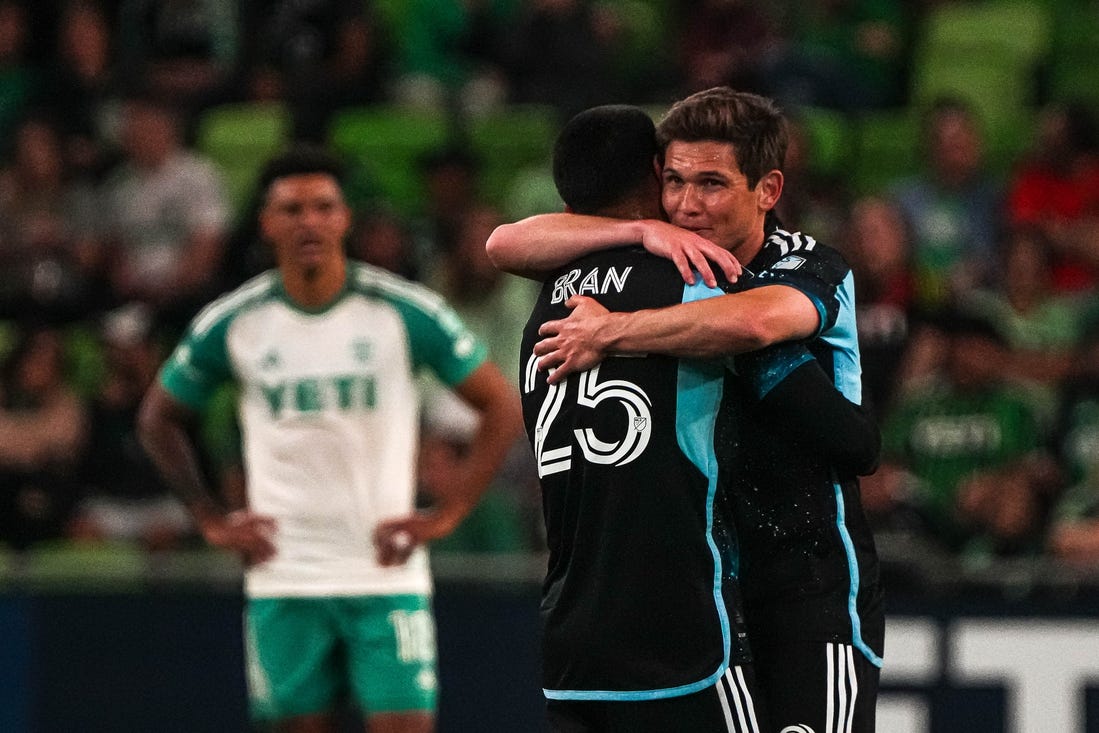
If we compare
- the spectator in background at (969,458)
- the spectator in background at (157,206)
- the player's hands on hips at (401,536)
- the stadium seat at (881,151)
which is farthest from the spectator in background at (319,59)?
the player's hands on hips at (401,536)

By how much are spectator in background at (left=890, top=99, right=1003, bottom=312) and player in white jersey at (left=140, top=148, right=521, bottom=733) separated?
4.64 m

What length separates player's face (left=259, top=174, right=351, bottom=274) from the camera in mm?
6324

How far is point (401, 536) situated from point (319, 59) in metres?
6.45

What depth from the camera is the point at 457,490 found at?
6504 millimetres

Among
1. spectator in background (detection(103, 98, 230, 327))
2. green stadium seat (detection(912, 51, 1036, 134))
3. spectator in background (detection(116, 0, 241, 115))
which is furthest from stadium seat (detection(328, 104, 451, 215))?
green stadium seat (detection(912, 51, 1036, 134))

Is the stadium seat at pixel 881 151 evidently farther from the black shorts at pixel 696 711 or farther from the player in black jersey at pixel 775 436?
the black shorts at pixel 696 711

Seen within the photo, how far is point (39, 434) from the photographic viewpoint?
30.2 ft

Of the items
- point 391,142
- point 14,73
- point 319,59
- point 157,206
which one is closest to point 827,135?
point 391,142

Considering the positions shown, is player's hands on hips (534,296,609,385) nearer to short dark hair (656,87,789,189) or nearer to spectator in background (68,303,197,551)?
short dark hair (656,87,789,189)

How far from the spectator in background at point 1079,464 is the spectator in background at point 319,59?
524 centimetres

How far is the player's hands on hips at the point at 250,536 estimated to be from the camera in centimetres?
633

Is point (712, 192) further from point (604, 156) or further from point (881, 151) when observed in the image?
point (881, 151)

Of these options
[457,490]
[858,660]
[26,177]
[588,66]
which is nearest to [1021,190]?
[588,66]

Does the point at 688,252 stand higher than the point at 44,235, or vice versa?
the point at 44,235
